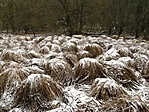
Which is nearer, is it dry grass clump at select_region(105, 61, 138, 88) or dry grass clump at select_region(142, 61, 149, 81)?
dry grass clump at select_region(105, 61, 138, 88)

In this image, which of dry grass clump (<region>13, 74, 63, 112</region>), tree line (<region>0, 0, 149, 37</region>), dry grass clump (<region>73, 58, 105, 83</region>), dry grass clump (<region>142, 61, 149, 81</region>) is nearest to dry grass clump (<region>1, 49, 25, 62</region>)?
dry grass clump (<region>73, 58, 105, 83</region>)

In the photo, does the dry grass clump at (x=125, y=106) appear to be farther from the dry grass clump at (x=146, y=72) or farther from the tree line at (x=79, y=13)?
the tree line at (x=79, y=13)

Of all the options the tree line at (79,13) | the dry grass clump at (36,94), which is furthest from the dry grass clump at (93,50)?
the tree line at (79,13)

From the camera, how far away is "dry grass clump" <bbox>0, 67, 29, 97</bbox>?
6.79ft

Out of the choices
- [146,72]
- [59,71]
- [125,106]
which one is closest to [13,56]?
[59,71]

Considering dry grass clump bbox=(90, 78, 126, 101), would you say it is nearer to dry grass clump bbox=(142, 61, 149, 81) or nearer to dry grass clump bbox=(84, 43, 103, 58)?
dry grass clump bbox=(142, 61, 149, 81)

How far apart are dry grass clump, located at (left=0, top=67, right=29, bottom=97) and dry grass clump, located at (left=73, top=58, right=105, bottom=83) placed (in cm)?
61

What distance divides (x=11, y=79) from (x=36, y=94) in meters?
0.44

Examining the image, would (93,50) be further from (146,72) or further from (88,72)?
(88,72)

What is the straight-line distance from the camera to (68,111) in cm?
163

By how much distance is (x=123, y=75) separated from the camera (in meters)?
2.37

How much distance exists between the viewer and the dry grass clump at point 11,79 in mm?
2070

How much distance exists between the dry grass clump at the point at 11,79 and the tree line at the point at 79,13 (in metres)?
9.00

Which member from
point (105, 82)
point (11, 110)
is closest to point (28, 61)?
point (11, 110)
